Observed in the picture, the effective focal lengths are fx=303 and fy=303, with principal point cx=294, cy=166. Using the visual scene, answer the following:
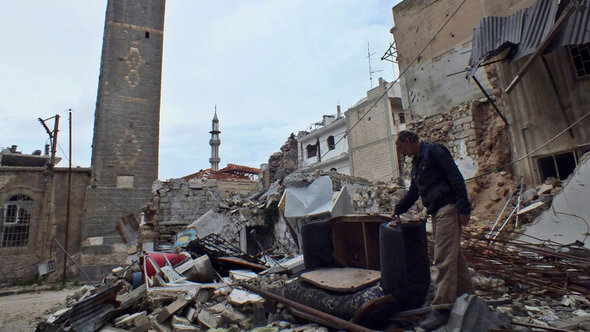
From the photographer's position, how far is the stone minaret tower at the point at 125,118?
1282 centimetres

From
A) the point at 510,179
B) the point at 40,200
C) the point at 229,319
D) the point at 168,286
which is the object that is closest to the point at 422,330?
the point at 229,319

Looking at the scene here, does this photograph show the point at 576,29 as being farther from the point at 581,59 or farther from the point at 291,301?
the point at 291,301

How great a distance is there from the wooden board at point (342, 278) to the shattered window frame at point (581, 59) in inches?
273

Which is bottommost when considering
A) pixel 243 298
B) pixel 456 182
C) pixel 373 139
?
pixel 243 298

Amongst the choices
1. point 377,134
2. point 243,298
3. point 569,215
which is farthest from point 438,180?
point 377,134

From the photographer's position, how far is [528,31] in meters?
5.82

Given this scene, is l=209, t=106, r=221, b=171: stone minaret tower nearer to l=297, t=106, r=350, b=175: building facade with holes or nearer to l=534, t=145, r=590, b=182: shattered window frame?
l=297, t=106, r=350, b=175: building facade with holes

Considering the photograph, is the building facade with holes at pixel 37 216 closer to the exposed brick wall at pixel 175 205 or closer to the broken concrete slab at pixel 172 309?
the exposed brick wall at pixel 175 205

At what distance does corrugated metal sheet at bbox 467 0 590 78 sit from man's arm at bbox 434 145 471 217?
435 centimetres

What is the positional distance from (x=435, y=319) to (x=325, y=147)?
2640cm

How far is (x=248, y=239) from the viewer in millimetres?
8984

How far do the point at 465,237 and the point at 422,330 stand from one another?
9.50 ft

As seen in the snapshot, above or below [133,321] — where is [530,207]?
above

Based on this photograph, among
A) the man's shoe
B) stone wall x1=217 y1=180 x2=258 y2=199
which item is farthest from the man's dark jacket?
stone wall x1=217 y1=180 x2=258 y2=199
